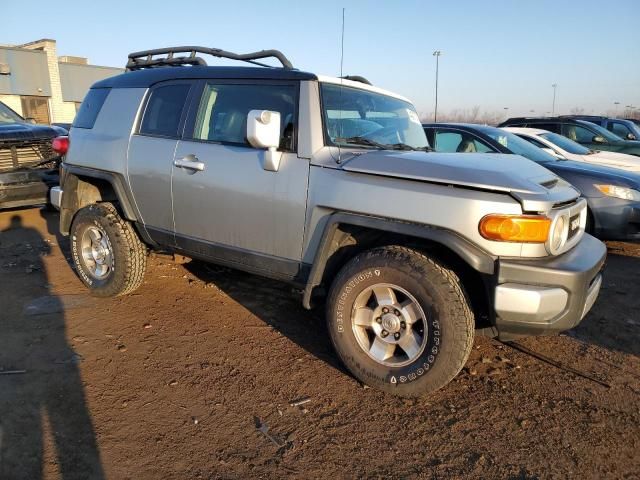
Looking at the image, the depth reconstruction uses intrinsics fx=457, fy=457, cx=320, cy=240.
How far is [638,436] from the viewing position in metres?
2.54

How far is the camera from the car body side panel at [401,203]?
250cm

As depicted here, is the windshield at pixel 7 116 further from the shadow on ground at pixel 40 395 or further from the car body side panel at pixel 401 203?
the car body side panel at pixel 401 203

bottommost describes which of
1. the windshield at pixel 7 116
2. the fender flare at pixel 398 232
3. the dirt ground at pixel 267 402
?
the dirt ground at pixel 267 402

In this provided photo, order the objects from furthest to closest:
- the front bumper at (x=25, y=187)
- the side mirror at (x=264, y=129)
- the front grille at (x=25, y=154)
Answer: the front grille at (x=25, y=154) < the front bumper at (x=25, y=187) < the side mirror at (x=264, y=129)

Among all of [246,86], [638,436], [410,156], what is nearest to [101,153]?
[246,86]

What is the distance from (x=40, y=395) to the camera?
2.82 metres

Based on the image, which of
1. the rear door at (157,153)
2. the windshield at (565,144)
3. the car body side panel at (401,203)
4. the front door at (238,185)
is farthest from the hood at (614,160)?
the rear door at (157,153)

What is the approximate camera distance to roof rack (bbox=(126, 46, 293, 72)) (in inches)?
152

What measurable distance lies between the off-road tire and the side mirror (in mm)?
1847

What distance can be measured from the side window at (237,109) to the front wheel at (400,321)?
105 cm

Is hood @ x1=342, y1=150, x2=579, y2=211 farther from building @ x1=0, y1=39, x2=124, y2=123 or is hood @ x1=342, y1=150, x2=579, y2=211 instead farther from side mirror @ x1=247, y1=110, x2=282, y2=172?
building @ x1=0, y1=39, x2=124, y2=123

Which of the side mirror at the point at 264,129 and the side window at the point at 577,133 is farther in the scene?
the side window at the point at 577,133

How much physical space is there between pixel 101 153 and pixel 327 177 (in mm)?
2409

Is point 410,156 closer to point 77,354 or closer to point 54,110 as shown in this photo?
point 77,354
